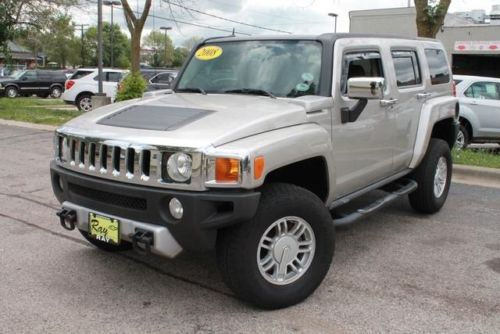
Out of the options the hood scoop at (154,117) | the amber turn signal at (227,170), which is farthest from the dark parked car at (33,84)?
the amber turn signal at (227,170)

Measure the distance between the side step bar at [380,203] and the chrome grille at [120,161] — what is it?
1481 mm

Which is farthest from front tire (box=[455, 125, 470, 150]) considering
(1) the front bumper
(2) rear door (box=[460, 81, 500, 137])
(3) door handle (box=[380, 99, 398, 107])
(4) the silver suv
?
(1) the front bumper

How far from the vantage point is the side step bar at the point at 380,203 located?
169 inches

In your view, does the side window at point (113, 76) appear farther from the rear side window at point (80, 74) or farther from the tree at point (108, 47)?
the tree at point (108, 47)

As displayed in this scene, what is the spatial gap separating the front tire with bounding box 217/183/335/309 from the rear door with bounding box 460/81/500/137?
8.07 metres

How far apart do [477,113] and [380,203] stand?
22.7 ft

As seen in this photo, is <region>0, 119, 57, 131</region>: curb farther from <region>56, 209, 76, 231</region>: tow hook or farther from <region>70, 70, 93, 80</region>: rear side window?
<region>56, 209, 76, 231</region>: tow hook

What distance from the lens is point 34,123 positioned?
14.0 m

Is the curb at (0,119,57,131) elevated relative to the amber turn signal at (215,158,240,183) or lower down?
lower down

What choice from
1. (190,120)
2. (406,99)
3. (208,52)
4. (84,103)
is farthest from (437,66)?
(84,103)

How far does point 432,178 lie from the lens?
5.68m

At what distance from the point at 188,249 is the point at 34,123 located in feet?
38.9

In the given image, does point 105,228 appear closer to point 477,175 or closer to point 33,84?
point 477,175

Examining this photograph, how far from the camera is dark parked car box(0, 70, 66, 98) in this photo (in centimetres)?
2855
